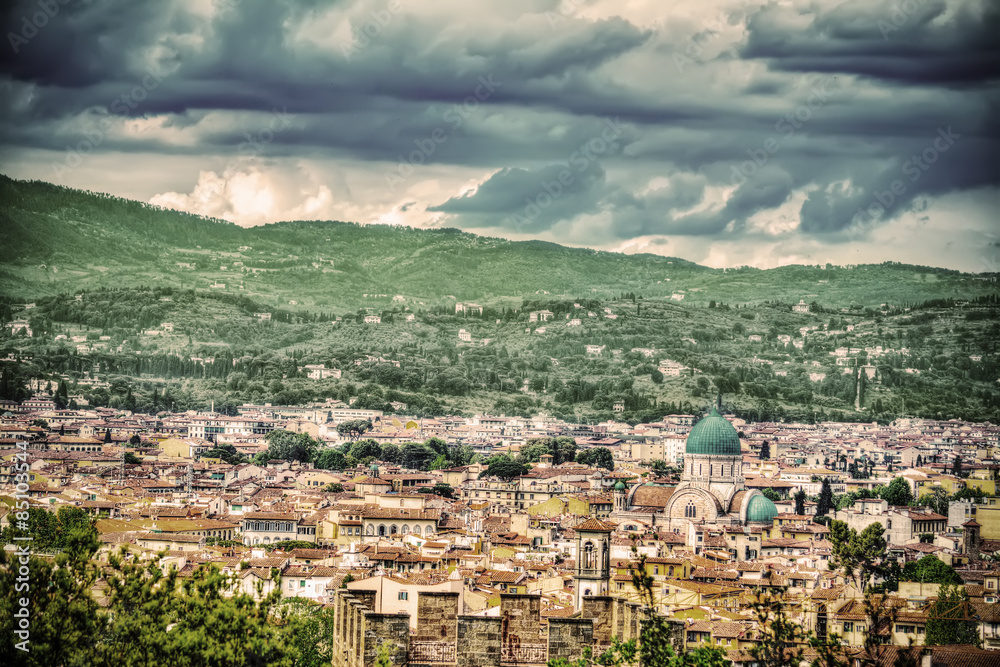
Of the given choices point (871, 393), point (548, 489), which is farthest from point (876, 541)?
point (871, 393)

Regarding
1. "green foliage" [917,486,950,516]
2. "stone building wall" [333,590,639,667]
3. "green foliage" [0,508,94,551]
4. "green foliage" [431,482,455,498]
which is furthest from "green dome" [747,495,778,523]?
"stone building wall" [333,590,639,667]

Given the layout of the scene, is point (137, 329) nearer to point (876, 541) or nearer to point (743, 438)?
point (743, 438)

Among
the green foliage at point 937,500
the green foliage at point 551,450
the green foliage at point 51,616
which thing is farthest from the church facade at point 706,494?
the green foliage at point 51,616

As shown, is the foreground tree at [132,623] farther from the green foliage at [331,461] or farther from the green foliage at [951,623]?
the green foliage at [331,461]

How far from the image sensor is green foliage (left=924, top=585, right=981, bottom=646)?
95.0 ft

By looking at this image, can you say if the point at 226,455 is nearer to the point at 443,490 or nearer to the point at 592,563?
the point at 443,490

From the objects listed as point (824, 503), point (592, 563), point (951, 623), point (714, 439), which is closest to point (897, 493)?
point (824, 503)

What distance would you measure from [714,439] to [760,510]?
17.9ft

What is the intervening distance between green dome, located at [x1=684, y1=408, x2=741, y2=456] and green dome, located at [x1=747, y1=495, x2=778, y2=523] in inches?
166

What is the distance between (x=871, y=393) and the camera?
5458 inches

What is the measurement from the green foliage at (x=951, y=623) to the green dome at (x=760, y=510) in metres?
25.6

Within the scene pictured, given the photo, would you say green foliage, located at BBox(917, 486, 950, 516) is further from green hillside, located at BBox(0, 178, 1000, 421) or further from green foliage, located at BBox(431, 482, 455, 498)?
green hillside, located at BBox(0, 178, 1000, 421)

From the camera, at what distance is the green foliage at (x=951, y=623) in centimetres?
2895

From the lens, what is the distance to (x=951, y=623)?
99.1ft
